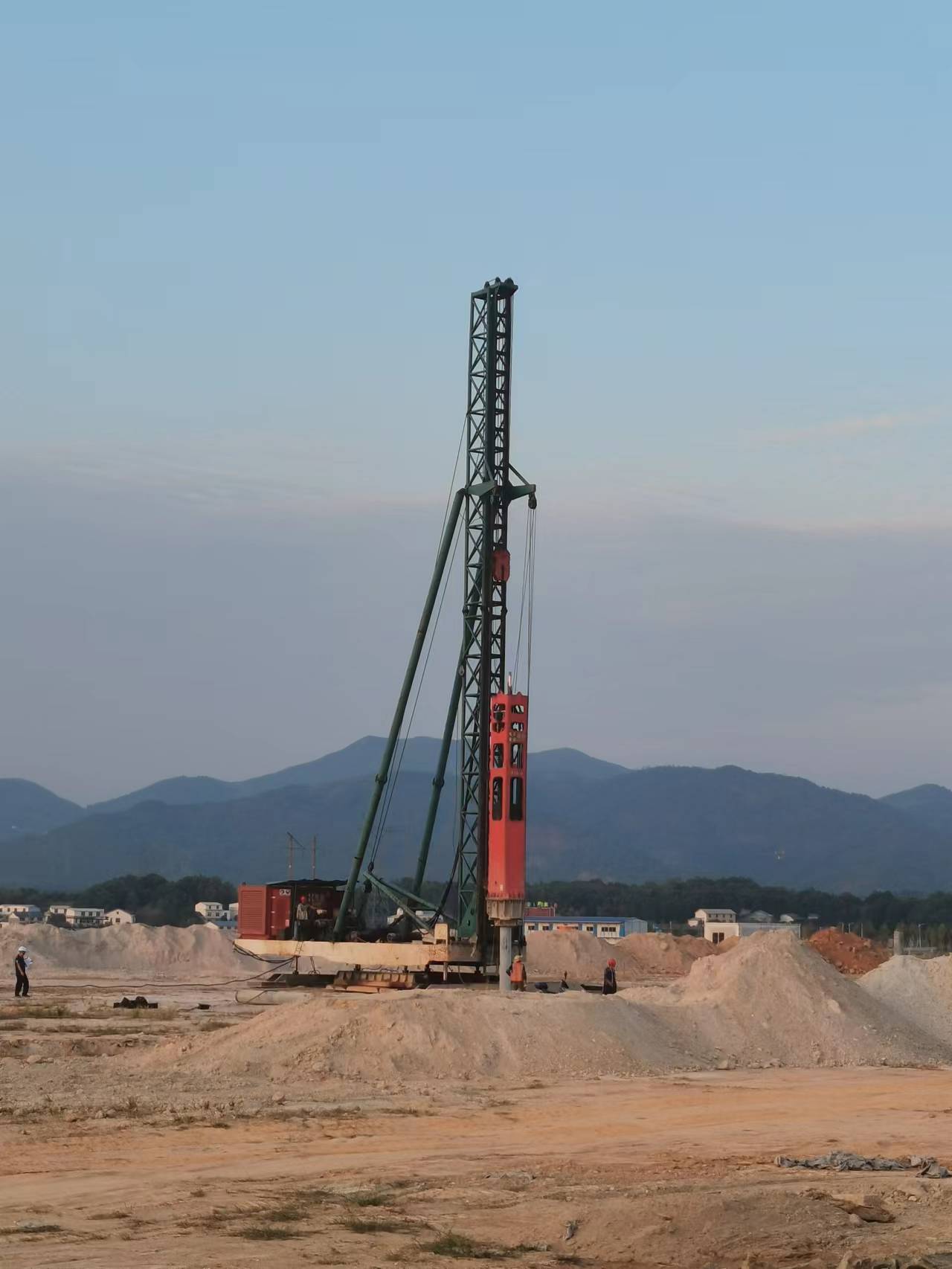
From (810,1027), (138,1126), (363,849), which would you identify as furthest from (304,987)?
(138,1126)

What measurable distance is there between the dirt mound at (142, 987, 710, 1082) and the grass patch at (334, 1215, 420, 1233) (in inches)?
485

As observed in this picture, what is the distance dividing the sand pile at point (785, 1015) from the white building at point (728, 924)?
46.0 metres

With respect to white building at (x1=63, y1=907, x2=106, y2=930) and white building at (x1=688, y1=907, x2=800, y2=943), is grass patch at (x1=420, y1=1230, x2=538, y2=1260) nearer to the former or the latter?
white building at (x1=688, y1=907, x2=800, y2=943)

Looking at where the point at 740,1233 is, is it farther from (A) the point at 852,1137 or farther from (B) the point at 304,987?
(B) the point at 304,987

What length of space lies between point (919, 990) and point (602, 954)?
37905 mm

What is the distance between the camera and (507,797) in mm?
42250

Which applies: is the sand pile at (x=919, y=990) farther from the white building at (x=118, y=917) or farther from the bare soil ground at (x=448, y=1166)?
the white building at (x=118, y=917)

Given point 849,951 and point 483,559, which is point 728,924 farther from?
point 483,559

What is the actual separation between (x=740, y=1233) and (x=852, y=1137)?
30.8ft

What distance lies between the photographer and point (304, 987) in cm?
5138

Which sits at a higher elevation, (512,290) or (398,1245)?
(512,290)

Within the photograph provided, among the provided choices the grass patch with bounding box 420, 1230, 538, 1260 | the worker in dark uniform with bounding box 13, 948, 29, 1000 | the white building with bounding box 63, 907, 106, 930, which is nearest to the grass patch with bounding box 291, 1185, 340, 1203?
the grass patch with bounding box 420, 1230, 538, 1260

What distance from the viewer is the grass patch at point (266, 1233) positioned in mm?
17000

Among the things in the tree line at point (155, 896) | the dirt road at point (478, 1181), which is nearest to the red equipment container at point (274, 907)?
the dirt road at point (478, 1181)
